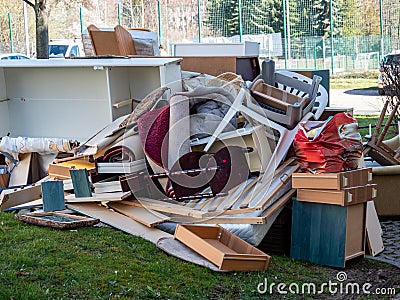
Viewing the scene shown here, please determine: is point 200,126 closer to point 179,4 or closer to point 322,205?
point 322,205

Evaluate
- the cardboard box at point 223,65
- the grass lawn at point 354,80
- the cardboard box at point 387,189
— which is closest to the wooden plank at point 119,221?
the cardboard box at point 387,189

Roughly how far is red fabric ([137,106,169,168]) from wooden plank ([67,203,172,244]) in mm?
645

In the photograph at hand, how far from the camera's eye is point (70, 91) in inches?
359

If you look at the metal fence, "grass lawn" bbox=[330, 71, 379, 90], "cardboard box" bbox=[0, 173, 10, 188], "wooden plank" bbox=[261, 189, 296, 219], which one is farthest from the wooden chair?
the metal fence

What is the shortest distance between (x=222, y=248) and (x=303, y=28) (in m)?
22.1

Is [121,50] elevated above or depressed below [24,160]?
above

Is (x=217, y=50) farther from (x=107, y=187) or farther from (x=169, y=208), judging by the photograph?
(x=169, y=208)

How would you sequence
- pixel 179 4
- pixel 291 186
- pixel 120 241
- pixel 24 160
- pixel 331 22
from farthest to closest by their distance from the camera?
1. pixel 179 4
2. pixel 331 22
3. pixel 24 160
4. pixel 291 186
5. pixel 120 241

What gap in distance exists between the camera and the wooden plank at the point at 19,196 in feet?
22.3

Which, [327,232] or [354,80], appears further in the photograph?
[354,80]

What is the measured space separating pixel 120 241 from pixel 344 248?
1899 mm

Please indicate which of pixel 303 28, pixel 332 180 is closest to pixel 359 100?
pixel 303 28

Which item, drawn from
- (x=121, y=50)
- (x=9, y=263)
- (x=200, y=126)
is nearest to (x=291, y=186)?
(x=200, y=126)

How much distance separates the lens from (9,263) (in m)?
4.88
